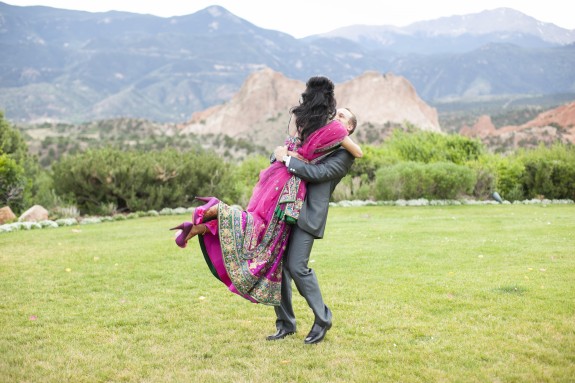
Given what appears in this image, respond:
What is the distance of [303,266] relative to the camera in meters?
4.61

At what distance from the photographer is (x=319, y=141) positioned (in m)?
4.55

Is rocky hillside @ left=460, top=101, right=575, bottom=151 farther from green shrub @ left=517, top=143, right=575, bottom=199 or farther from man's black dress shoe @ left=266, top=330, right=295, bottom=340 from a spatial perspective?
man's black dress shoe @ left=266, top=330, right=295, bottom=340

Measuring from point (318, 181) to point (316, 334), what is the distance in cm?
131

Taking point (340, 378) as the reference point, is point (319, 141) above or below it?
above

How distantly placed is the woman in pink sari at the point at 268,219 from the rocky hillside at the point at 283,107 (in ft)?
207

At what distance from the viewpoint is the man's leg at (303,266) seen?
459 centimetres

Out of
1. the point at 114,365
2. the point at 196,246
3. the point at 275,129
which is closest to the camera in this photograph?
the point at 114,365

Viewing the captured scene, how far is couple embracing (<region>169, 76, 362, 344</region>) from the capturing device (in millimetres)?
4484

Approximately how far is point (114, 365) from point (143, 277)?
326 cm

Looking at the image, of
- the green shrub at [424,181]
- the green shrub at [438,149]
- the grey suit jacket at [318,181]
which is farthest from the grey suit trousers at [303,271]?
the green shrub at [438,149]

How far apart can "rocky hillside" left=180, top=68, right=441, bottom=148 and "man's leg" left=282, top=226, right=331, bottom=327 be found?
6307cm

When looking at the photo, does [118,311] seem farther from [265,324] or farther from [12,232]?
[12,232]

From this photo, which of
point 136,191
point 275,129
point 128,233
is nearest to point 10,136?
point 136,191

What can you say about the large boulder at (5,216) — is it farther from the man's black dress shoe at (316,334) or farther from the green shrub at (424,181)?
the man's black dress shoe at (316,334)
